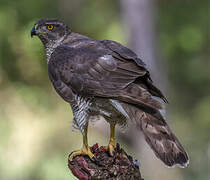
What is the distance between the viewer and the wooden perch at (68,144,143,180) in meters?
3.90

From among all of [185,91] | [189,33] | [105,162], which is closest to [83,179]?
[105,162]

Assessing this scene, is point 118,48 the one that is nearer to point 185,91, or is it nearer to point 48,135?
point 48,135

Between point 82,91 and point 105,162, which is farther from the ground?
point 82,91

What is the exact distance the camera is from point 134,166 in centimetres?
402

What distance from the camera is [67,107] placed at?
12.2 m

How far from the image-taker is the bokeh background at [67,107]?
980cm

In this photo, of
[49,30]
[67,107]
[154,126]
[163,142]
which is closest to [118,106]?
[154,126]

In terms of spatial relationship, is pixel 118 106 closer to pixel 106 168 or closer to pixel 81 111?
pixel 81 111

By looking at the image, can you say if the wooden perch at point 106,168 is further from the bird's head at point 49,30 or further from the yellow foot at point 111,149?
the bird's head at point 49,30

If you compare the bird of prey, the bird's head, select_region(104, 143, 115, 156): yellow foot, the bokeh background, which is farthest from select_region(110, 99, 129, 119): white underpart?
the bokeh background

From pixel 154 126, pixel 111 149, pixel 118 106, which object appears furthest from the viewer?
pixel 111 149

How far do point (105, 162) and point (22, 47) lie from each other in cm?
672

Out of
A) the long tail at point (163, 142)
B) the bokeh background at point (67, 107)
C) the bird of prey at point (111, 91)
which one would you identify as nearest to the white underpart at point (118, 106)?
the bird of prey at point (111, 91)

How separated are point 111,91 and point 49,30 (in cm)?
154
